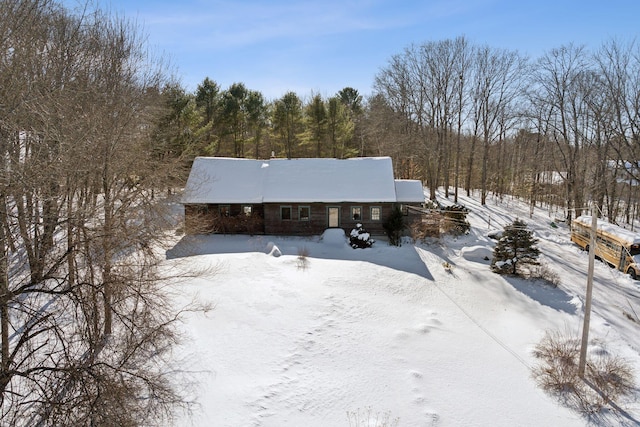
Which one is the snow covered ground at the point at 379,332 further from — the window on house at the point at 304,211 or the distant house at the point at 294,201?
the window on house at the point at 304,211

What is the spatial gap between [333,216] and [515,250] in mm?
10620

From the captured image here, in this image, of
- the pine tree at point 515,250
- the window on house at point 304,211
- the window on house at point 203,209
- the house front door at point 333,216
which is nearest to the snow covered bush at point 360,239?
the house front door at point 333,216

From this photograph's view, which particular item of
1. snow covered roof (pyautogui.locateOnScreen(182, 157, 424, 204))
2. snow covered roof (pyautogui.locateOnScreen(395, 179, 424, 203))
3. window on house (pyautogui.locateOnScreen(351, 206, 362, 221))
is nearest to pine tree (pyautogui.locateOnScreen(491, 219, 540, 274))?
snow covered roof (pyautogui.locateOnScreen(395, 179, 424, 203))

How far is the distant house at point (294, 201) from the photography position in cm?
2392

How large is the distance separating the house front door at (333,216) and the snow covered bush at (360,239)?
2.06m

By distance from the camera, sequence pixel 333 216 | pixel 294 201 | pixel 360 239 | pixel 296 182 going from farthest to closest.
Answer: pixel 296 182 → pixel 333 216 → pixel 294 201 → pixel 360 239

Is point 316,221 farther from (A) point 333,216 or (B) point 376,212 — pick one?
(B) point 376,212

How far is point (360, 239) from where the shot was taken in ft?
73.0

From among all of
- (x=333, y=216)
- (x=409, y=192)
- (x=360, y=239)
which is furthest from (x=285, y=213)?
(x=409, y=192)

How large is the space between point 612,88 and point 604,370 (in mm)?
24566

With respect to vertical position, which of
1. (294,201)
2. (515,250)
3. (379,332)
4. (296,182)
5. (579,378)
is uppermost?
(296,182)

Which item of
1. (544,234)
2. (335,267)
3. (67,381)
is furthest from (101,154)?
(544,234)

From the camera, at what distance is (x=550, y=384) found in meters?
10.5

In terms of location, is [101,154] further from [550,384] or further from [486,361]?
[550,384]
